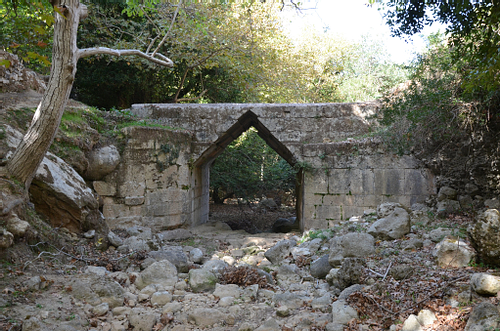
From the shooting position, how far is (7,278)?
13.7 ft

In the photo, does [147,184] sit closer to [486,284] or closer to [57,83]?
[57,83]

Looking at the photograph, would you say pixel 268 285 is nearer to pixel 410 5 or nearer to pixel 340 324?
pixel 340 324

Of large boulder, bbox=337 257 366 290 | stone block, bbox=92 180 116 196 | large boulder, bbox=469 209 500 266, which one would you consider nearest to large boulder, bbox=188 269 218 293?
large boulder, bbox=337 257 366 290

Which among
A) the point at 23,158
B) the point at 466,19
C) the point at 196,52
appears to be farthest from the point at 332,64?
the point at 23,158

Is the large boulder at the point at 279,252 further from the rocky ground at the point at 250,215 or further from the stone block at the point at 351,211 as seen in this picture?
the rocky ground at the point at 250,215

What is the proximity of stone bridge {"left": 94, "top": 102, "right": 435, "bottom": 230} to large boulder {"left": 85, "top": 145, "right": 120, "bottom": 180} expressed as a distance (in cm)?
17

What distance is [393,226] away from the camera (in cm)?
632

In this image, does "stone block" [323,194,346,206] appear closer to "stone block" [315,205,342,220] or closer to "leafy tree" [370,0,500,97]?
"stone block" [315,205,342,220]

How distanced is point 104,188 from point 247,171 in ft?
17.9

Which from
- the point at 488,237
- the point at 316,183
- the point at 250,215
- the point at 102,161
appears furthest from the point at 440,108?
the point at 250,215

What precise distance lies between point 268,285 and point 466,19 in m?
4.44

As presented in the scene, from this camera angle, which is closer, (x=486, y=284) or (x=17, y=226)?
(x=486, y=284)

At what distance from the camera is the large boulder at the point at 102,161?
25.6ft

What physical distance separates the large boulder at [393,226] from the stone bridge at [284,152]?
2042mm
